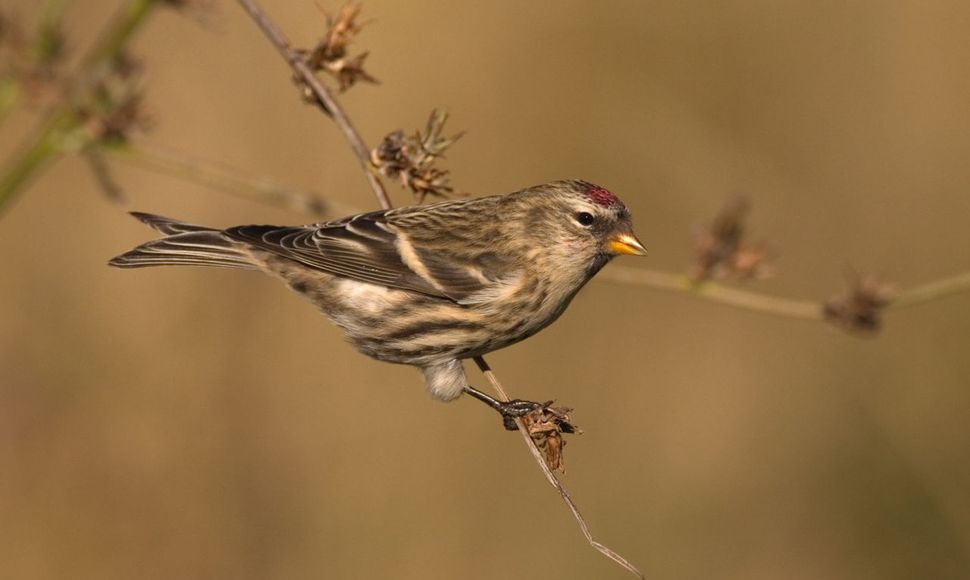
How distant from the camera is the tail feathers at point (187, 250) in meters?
3.87

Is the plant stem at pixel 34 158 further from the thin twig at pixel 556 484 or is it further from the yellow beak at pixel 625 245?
the yellow beak at pixel 625 245

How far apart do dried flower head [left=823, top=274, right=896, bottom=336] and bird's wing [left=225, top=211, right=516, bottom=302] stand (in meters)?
1.18

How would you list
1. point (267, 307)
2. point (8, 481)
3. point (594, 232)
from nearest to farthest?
point (594, 232) → point (8, 481) → point (267, 307)

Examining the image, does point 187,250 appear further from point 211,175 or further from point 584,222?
point 584,222

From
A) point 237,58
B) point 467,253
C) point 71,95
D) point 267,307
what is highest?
point 237,58

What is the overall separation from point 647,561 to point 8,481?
11.3ft

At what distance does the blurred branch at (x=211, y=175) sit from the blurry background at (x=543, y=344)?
2.78 m

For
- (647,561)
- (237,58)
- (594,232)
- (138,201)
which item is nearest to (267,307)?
(138,201)

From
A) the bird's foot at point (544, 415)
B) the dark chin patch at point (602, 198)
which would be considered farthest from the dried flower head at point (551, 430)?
the dark chin patch at point (602, 198)

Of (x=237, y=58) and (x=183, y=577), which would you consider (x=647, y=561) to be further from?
(x=237, y=58)

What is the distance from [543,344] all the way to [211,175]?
12.6 feet

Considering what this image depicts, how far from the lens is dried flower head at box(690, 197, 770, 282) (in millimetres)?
3660

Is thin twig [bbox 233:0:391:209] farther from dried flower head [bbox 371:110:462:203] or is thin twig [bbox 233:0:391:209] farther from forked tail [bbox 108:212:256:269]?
forked tail [bbox 108:212:256:269]

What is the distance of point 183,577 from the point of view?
6094 millimetres
